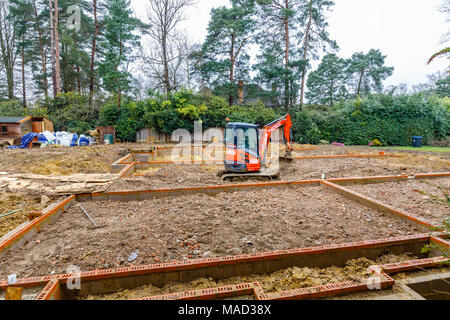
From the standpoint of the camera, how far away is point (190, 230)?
3373 mm

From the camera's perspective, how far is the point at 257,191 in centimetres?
532

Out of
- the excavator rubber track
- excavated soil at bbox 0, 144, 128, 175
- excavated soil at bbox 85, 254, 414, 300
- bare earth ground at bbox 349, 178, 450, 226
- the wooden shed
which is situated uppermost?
the wooden shed

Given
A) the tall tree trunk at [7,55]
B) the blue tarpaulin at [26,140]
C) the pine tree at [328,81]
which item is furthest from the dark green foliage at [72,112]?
the pine tree at [328,81]

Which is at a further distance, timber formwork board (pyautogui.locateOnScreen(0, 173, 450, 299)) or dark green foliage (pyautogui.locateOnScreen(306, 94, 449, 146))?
dark green foliage (pyautogui.locateOnScreen(306, 94, 449, 146))

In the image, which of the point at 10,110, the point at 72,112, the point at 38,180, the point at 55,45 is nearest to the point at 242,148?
the point at 38,180

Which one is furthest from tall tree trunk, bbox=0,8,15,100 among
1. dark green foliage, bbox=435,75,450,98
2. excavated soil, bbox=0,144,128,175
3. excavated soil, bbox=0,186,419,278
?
dark green foliage, bbox=435,75,450,98

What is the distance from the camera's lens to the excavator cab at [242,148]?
21.1 ft

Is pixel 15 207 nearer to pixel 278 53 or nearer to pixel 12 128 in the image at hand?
pixel 12 128

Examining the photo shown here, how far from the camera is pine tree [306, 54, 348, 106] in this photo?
26594 millimetres

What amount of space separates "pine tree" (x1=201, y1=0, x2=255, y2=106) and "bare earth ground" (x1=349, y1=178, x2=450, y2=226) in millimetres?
15947

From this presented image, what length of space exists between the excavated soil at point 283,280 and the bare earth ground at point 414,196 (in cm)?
170

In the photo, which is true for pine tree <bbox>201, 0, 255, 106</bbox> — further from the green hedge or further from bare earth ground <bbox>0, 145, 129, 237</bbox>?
bare earth ground <bbox>0, 145, 129, 237</bbox>
